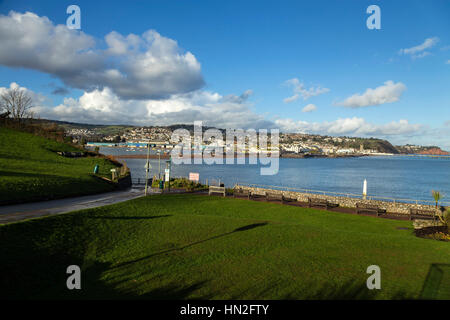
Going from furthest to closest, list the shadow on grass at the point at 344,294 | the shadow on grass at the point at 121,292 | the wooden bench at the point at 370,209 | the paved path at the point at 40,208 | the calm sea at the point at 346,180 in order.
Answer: the calm sea at the point at 346,180 < the wooden bench at the point at 370,209 < the paved path at the point at 40,208 < the shadow on grass at the point at 344,294 < the shadow on grass at the point at 121,292

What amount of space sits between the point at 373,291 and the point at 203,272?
16.6ft

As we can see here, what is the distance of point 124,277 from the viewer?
8844mm

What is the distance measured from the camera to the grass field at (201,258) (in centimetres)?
804

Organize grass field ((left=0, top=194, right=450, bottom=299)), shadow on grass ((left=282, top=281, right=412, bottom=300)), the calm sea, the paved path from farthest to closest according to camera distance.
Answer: the calm sea
the paved path
grass field ((left=0, top=194, right=450, bottom=299))
shadow on grass ((left=282, top=281, right=412, bottom=300))

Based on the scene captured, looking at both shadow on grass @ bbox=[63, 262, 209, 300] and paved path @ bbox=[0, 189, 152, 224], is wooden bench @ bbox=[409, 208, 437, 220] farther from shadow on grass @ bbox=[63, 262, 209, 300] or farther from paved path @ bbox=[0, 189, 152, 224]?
paved path @ bbox=[0, 189, 152, 224]

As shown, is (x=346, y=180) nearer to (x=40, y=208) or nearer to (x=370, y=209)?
(x=370, y=209)

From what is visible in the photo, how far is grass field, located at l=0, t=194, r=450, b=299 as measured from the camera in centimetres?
804

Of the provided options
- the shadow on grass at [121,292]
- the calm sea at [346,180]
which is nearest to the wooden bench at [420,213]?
the shadow on grass at [121,292]

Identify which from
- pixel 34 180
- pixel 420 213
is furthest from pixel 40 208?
pixel 420 213

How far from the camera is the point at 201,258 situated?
420 inches

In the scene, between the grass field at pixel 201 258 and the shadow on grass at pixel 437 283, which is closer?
the shadow on grass at pixel 437 283

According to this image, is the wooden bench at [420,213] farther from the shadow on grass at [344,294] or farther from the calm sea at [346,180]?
the calm sea at [346,180]

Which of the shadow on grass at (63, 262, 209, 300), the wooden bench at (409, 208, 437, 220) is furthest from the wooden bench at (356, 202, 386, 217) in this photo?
the shadow on grass at (63, 262, 209, 300)
